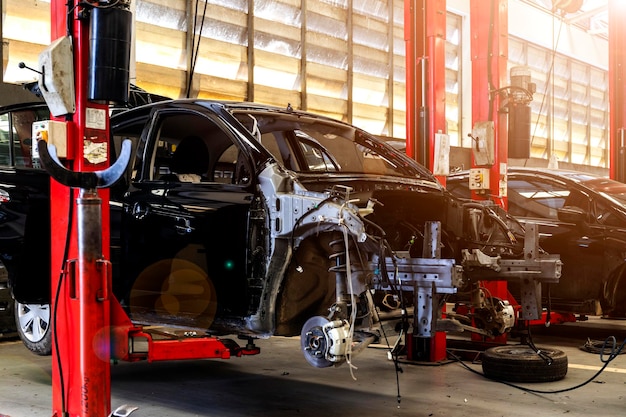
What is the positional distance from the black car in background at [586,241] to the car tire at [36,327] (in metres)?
4.15

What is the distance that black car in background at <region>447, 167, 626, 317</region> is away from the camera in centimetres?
671

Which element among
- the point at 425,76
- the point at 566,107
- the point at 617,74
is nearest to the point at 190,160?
the point at 425,76

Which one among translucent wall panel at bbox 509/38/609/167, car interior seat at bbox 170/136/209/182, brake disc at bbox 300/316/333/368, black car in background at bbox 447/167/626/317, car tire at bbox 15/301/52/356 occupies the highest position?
translucent wall panel at bbox 509/38/609/167

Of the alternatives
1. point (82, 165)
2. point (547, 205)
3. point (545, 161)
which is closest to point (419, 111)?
point (547, 205)

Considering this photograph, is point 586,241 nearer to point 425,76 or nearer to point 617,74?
point 425,76

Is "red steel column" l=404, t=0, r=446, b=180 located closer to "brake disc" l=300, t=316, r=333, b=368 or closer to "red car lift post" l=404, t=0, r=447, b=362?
"red car lift post" l=404, t=0, r=447, b=362

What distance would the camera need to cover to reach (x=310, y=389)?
5445mm

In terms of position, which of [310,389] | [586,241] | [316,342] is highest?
[586,241]

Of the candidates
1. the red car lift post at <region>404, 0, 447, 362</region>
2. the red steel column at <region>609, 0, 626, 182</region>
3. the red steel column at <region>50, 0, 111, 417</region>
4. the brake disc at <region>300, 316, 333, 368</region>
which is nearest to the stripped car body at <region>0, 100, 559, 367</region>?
the brake disc at <region>300, 316, 333, 368</region>

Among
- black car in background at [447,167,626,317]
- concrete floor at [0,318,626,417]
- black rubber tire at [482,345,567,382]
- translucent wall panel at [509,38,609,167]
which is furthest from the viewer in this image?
translucent wall panel at [509,38,609,167]

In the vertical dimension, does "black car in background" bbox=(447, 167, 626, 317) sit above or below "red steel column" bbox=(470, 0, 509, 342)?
below

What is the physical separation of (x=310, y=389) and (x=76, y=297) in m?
2.09

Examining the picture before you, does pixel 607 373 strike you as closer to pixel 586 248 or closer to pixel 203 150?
pixel 586 248

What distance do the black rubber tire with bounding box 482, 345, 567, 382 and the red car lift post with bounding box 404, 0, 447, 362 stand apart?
1736mm
